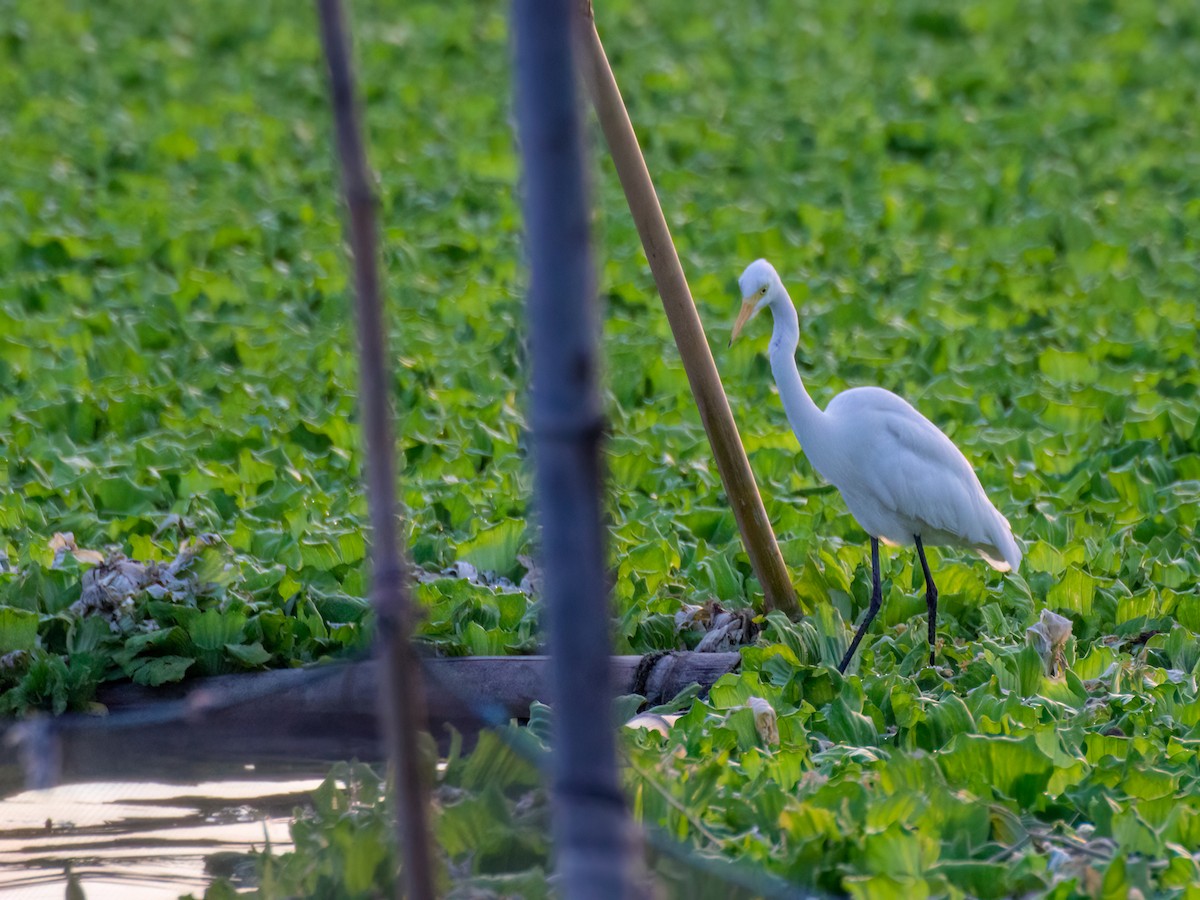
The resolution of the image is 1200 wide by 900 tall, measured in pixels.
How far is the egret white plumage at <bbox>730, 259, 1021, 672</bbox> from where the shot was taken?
146 inches

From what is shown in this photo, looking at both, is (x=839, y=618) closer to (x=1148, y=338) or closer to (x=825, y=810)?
(x=825, y=810)

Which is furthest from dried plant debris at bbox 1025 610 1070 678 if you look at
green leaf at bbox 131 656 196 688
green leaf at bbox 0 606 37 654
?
green leaf at bbox 0 606 37 654

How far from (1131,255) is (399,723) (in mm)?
6053

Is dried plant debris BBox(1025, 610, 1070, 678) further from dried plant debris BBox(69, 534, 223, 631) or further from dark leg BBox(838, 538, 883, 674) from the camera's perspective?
dried plant debris BBox(69, 534, 223, 631)

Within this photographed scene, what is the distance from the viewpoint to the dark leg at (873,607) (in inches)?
139

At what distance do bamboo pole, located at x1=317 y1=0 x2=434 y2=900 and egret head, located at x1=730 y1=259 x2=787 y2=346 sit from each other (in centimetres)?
260

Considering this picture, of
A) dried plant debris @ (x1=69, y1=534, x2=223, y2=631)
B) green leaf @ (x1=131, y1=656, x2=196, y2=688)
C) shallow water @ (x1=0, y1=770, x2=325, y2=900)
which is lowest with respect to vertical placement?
shallow water @ (x1=0, y1=770, x2=325, y2=900)

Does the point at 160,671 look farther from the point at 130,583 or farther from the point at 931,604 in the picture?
the point at 931,604

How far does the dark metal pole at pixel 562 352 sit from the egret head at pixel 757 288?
8.79 feet

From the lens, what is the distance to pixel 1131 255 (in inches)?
262

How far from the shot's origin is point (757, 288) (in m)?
3.75

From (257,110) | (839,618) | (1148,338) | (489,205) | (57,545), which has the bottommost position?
(839,618)

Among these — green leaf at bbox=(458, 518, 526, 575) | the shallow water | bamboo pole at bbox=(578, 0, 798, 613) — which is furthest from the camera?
green leaf at bbox=(458, 518, 526, 575)

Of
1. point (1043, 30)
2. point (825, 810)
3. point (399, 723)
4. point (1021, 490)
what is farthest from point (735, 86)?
point (399, 723)
